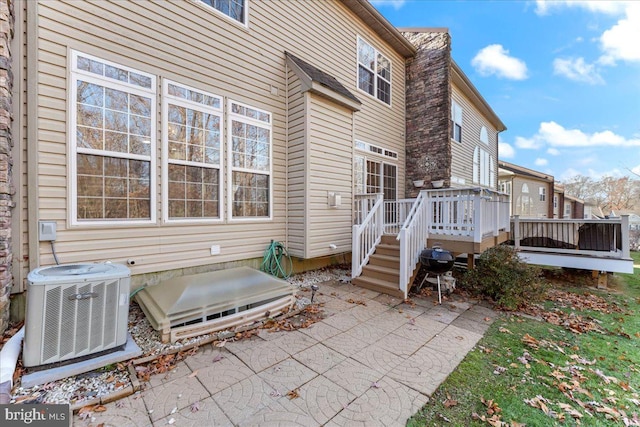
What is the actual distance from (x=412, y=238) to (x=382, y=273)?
956 mm

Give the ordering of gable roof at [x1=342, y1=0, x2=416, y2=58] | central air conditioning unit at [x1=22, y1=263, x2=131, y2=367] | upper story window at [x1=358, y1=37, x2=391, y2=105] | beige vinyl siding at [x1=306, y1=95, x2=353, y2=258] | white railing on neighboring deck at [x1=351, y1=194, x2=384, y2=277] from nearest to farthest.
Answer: central air conditioning unit at [x1=22, y1=263, x2=131, y2=367]
white railing on neighboring deck at [x1=351, y1=194, x2=384, y2=277]
beige vinyl siding at [x1=306, y1=95, x2=353, y2=258]
gable roof at [x1=342, y1=0, x2=416, y2=58]
upper story window at [x1=358, y1=37, x2=391, y2=105]

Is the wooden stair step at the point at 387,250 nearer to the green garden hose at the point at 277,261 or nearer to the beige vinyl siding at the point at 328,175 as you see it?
the beige vinyl siding at the point at 328,175

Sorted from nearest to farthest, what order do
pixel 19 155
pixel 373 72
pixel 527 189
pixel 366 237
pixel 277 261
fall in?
pixel 19 155, pixel 277 261, pixel 366 237, pixel 373 72, pixel 527 189

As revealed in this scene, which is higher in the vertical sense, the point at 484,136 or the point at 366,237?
the point at 484,136

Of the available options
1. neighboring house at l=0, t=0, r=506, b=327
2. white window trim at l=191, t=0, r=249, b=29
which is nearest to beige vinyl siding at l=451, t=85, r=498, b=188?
neighboring house at l=0, t=0, r=506, b=327

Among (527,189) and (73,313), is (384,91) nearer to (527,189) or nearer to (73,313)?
(73,313)

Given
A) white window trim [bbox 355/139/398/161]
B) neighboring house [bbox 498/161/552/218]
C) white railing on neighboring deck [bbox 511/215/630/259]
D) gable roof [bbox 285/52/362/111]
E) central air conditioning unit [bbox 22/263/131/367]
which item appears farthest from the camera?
neighboring house [bbox 498/161/552/218]

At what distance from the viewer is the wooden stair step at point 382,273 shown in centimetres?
525

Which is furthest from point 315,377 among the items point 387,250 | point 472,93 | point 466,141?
point 472,93

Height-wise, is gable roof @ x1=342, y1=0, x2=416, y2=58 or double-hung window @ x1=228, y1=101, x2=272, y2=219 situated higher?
gable roof @ x1=342, y1=0, x2=416, y2=58

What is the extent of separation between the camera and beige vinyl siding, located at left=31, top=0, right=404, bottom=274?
11.6 ft

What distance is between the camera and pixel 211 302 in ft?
11.4

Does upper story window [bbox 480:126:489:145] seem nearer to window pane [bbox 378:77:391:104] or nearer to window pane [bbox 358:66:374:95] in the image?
window pane [bbox 378:77:391:104]

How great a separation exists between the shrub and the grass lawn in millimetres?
362
